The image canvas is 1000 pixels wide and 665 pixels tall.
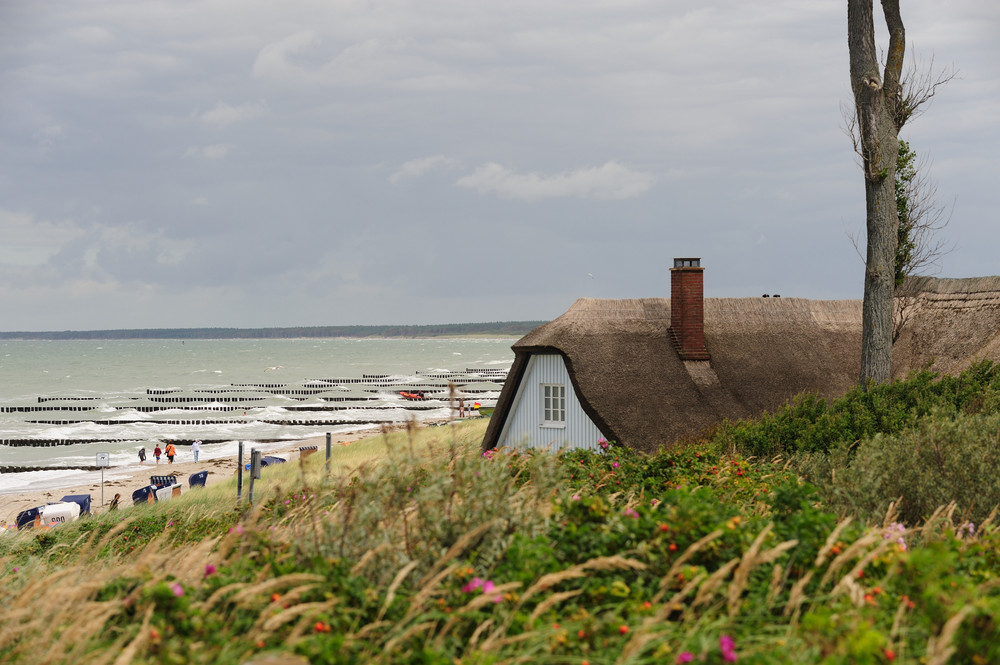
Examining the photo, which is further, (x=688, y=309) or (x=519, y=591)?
(x=688, y=309)

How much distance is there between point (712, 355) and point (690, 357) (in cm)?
72

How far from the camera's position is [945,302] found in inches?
859

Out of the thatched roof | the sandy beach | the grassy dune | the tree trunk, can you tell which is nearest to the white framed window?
the thatched roof

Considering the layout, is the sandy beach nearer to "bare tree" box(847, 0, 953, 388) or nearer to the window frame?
the window frame

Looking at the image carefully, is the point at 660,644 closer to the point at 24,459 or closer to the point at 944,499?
the point at 944,499

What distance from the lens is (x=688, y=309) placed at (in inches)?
787

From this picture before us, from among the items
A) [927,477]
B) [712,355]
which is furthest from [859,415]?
[712,355]

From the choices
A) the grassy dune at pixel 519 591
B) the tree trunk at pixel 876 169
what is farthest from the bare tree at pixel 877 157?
the grassy dune at pixel 519 591

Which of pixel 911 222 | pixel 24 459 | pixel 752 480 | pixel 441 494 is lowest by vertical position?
pixel 24 459

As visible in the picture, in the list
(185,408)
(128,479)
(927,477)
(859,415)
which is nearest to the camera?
(927,477)

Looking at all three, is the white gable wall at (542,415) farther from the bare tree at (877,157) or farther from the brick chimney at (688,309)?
the bare tree at (877,157)

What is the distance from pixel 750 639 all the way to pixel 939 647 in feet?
2.63

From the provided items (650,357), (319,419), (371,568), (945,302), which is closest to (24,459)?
(319,419)

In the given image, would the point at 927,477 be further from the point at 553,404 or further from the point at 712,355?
the point at 712,355
